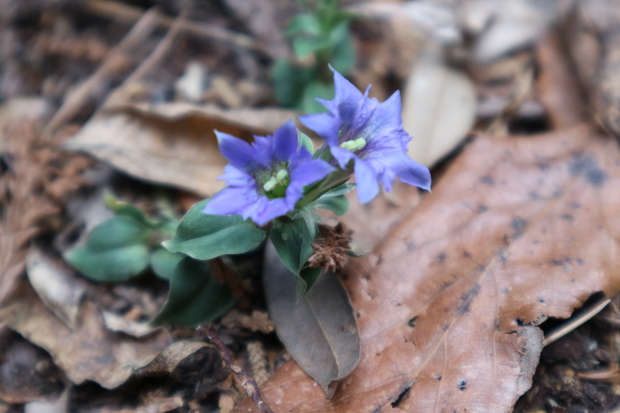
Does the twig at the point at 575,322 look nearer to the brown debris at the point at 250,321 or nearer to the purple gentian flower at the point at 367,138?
the purple gentian flower at the point at 367,138

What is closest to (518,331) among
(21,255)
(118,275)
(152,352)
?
(152,352)

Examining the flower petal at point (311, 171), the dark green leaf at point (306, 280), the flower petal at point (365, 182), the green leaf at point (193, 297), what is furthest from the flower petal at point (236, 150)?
the green leaf at point (193, 297)

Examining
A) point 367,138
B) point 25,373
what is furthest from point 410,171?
point 25,373

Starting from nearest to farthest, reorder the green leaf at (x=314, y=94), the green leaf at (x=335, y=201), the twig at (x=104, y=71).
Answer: the green leaf at (x=335, y=201) < the green leaf at (x=314, y=94) < the twig at (x=104, y=71)

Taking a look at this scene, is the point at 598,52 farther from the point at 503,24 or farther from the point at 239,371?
the point at 239,371

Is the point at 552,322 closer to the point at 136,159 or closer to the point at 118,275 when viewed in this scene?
the point at 118,275
